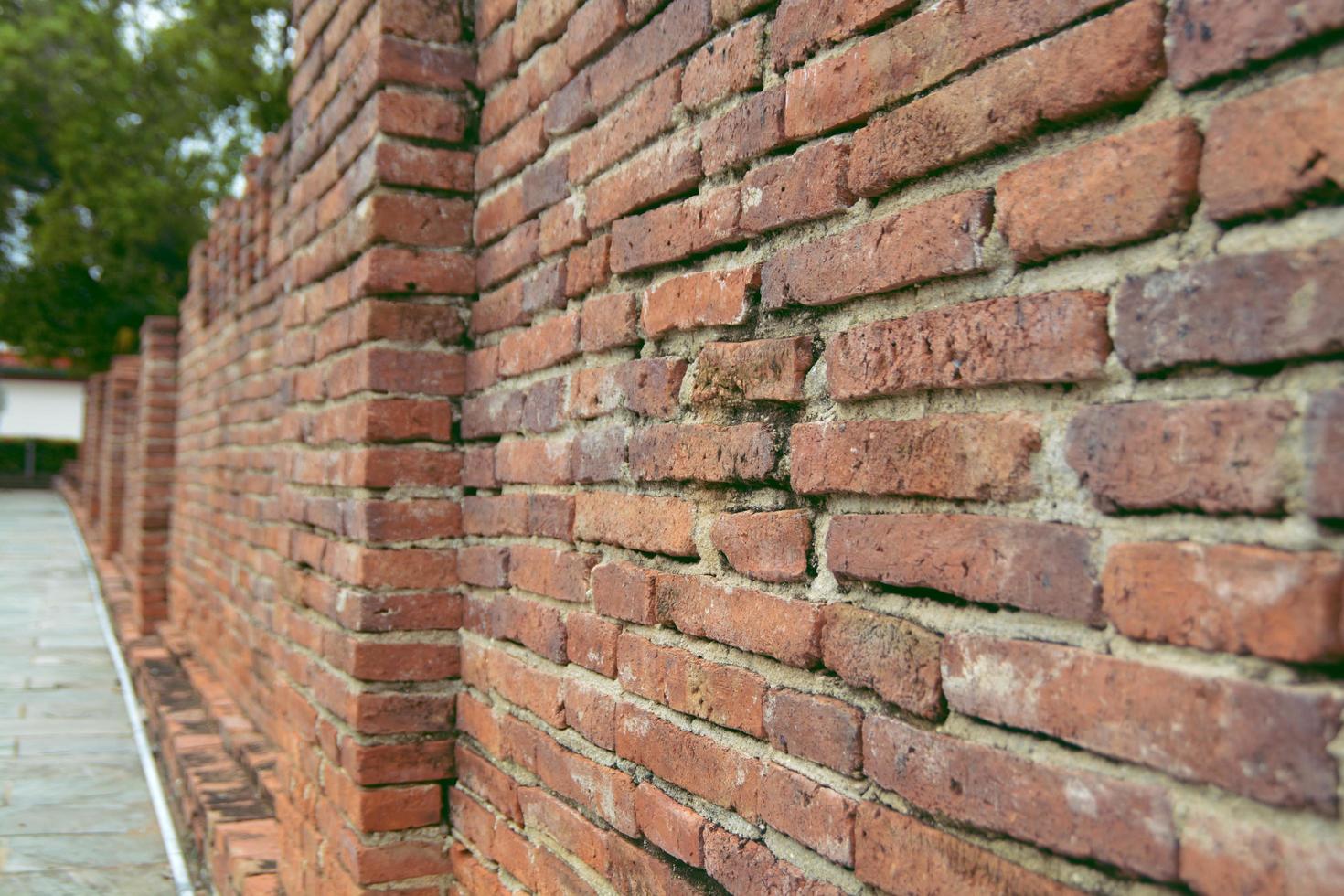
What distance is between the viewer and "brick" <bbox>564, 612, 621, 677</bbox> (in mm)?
1770

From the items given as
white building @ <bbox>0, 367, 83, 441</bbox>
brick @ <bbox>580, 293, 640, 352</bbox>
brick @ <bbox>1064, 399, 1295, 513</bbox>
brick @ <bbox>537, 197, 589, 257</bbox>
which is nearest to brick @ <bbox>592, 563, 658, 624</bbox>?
brick @ <bbox>580, 293, 640, 352</bbox>

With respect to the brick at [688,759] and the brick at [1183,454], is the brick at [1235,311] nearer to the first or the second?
the brick at [1183,454]

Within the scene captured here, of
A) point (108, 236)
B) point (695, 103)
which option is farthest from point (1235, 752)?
point (108, 236)

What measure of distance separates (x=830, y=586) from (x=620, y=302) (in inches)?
25.5

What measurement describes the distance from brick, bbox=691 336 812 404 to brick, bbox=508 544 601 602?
1.42 feet

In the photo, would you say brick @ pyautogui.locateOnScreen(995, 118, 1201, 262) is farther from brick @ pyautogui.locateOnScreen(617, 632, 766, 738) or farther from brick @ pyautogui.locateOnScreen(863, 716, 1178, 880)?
brick @ pyautogui.locateOnScreen(617, 632, 766, 738)

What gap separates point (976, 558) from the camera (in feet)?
3.61

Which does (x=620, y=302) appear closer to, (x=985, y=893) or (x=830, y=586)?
(x=830, y=586)

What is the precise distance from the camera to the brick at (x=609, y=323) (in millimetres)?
1748

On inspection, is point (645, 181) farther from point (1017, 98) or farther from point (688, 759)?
point (688, 759)

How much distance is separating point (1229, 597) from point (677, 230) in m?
0.96

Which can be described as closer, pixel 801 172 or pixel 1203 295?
pixel 1203 295

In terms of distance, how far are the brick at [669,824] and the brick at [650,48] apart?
106 cm

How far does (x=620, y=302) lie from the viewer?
1771 mm
